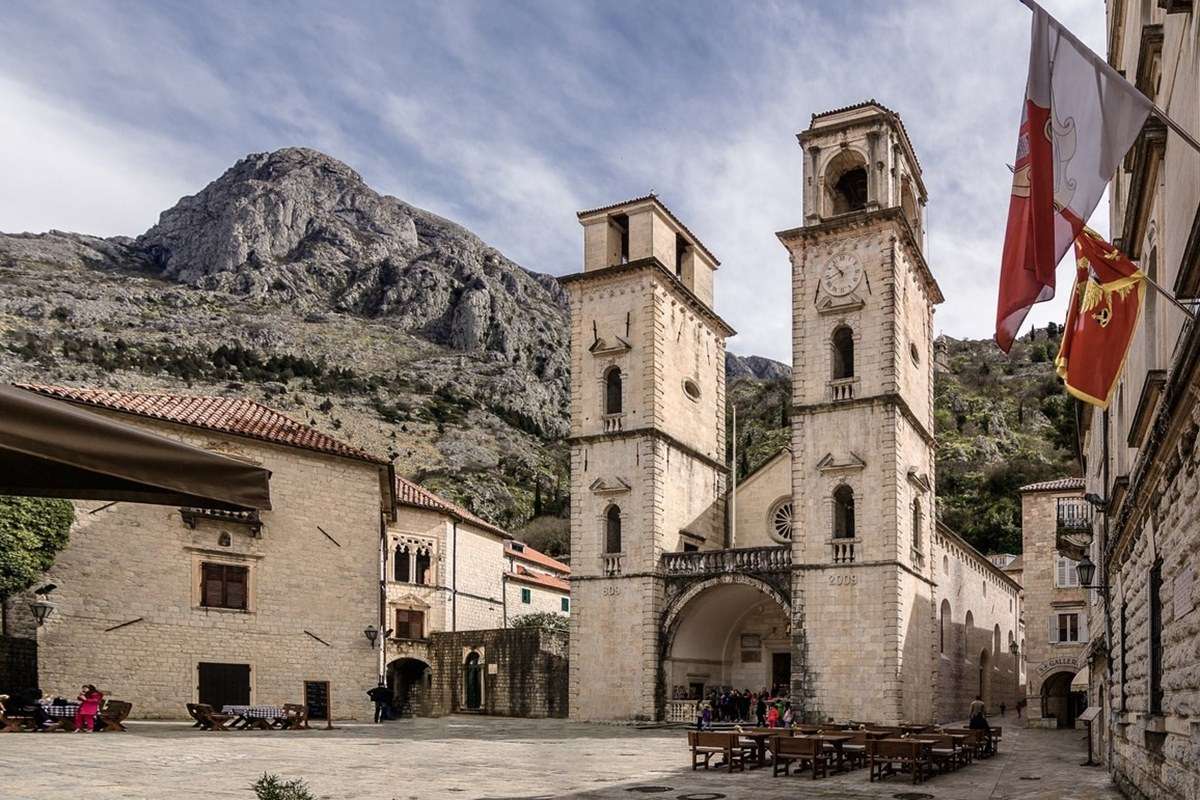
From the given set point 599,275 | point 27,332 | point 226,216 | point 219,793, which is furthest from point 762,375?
point 219,793

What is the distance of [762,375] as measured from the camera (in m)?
192

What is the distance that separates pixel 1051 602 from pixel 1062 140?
33731mm

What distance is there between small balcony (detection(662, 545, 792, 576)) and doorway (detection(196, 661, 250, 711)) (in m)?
13.8

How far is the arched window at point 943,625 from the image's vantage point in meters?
36.6

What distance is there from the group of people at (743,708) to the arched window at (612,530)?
5.83 metres

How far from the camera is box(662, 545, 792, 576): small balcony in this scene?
34.8 meters

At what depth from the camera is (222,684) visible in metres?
28.7

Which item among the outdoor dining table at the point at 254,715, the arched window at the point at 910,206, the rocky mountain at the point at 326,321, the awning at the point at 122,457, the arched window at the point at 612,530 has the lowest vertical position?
the outdoor dining table at the point at 254,715

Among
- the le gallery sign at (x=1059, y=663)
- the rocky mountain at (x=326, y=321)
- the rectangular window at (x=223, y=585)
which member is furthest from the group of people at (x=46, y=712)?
the rocky mountain at (x=326, y=321)

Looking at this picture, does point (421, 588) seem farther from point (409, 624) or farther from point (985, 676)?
point (985, 676)

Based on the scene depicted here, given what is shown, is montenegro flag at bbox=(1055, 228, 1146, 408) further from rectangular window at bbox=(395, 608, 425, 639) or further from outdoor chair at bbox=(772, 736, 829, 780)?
rectangular window at bbox=(395, 608, 425, 639)

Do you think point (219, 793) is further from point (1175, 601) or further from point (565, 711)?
point (565, 711)

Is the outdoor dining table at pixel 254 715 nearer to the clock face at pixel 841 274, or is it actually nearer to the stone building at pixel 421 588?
the stone building at pixel 421 588

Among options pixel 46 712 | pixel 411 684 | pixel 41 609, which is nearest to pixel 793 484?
pixel 411 684
